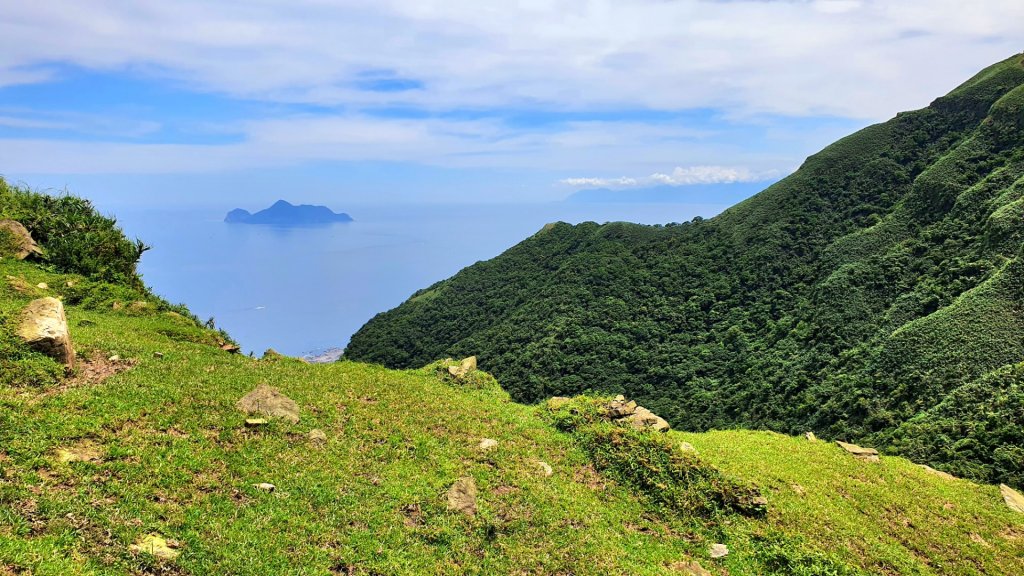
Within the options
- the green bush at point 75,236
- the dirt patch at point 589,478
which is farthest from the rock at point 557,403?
the green bush at point 75,236

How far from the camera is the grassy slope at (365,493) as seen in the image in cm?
775

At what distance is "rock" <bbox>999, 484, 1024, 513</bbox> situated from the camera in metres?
15.3

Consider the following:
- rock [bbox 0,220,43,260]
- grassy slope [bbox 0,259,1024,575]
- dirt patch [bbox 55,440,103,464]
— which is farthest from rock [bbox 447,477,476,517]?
rock [bbox 0,220,43,260]

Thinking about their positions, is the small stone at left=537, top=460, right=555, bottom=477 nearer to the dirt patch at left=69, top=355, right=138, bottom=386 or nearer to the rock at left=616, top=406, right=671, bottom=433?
the rock at left=616, top=406, right=671, bottom=433

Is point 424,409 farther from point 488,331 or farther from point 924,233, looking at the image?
point 924,233

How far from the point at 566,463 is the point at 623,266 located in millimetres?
69463

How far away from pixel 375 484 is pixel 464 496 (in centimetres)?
200

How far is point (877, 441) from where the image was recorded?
28766 millimetres

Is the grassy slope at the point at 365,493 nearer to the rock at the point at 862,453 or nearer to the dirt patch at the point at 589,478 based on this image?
the dirt patch at the point at 589,478

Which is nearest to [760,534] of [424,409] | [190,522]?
[424,409]

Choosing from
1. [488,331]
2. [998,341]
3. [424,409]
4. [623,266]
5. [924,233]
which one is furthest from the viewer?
[623,266]

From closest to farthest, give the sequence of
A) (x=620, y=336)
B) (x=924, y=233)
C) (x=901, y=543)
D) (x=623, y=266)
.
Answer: (x=901, y=543) → (x=924, y=233) → (x=620, y=336) → (x=623, y=266)

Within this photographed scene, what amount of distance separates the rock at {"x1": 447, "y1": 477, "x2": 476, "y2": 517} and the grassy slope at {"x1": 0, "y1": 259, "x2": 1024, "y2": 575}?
0.32 metres

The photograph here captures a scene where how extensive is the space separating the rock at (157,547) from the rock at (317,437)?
160 inches
